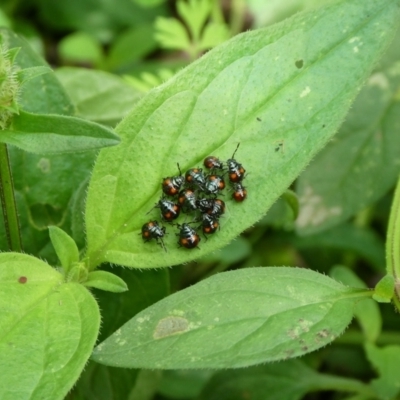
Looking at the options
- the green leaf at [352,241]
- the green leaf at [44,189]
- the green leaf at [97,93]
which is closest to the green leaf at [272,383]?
the green leaf at [352,241]

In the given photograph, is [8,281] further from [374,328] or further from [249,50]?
[374,328]

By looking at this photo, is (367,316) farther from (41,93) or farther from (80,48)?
(80,48)

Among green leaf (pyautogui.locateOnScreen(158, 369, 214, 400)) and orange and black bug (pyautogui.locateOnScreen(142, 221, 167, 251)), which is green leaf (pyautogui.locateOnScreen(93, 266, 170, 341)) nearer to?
Answer: orange and black bug (pyautogui.locateOnScreen(142, 221, 167, 251))

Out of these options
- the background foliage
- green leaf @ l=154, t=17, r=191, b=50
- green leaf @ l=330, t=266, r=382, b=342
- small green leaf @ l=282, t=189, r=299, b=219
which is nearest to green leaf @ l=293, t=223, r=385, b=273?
the background foliage

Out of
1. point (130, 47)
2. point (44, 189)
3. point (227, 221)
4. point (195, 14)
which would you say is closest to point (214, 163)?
point (227, 221)

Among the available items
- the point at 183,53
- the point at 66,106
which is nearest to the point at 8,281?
the point at 66,106

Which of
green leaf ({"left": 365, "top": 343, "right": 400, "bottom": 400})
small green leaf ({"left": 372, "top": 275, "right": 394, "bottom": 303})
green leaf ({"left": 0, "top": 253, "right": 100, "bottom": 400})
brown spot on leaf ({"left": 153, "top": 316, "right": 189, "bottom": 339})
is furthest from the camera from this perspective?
green leaf ({"left": 365, "top": 343, "right": 400, "bottom": 400})
